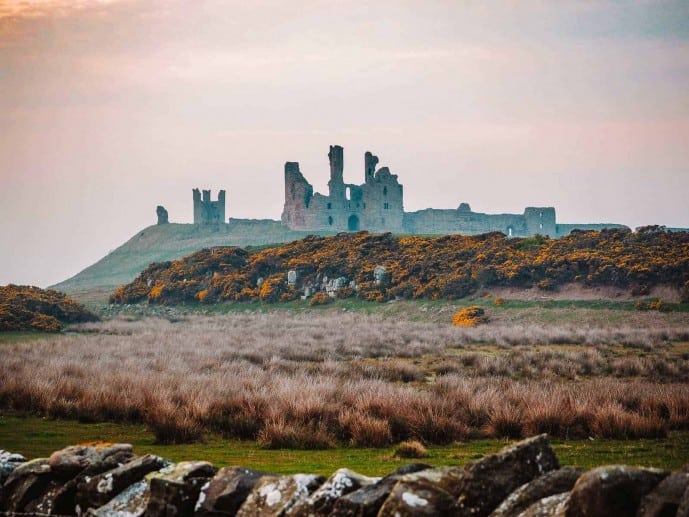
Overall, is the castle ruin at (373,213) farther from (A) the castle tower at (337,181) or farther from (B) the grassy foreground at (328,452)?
(B) the grassy foreground at (328,452)

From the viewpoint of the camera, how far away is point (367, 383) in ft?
51.5

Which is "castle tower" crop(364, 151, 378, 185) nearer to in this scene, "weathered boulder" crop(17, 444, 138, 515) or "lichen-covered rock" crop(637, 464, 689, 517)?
"weathered boulder" crop(17, 444, 138, 515)

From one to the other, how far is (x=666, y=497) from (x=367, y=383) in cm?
1133

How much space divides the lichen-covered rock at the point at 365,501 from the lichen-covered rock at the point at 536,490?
2.68 ft

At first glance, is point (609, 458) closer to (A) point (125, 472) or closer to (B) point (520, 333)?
(A) point (125, 472)

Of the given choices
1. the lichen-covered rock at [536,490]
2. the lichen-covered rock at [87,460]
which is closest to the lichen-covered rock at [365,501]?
the lichen-covered rock at [536,490]

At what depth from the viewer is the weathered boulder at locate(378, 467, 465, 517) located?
5367mm

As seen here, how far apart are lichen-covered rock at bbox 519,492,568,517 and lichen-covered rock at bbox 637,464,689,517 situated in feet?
1.58

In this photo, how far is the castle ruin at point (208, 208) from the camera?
12331 centimetres

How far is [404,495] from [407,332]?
27399mm

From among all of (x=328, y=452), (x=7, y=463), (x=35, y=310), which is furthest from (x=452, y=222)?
(x=7, y=463)

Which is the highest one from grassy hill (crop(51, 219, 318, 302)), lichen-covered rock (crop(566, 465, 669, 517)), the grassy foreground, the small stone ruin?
the small stone ruin

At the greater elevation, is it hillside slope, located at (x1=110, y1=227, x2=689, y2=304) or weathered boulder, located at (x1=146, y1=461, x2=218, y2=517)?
hillside slope, located at (x1=110, y1=227, x2=689, y2=304)

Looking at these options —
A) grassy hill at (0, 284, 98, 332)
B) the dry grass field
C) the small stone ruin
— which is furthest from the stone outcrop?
the small stone ruin
